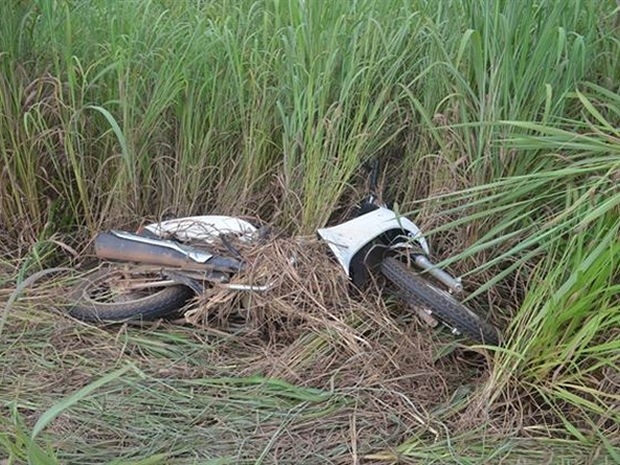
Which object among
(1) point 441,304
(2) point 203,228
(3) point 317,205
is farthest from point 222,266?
(1) point 441,304

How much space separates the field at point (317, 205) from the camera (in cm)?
168

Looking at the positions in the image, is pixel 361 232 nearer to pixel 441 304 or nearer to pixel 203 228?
pixel 441 304

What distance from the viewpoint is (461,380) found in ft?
6.15

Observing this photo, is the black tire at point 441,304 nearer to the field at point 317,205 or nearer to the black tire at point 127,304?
the field at point 317,205

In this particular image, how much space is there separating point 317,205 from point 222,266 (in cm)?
34

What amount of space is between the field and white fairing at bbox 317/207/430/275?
0.07 meters

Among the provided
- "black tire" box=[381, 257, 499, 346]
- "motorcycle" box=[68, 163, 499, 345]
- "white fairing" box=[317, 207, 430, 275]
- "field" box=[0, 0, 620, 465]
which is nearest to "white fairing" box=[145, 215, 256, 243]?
"motorcycle" box=[68, 163, 499, 345]

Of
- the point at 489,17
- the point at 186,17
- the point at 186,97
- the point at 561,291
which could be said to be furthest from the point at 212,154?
the point at 561,291

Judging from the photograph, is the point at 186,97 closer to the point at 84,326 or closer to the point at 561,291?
the point at 84,326

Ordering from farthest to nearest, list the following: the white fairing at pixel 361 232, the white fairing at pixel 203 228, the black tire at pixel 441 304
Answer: the white fairing at pixel 203 228, the white fairing at pixel 361 232, the black tire at pixel 441 304

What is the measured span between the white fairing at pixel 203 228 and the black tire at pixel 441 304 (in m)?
0.50

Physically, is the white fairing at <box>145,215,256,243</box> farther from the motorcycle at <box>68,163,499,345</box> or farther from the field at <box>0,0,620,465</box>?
the field at <box>0,0,620,465</box>

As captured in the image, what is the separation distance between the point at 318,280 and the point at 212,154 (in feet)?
2.14

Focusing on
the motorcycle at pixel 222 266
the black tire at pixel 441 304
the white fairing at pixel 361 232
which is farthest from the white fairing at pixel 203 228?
the black tire at pixel 441 304
